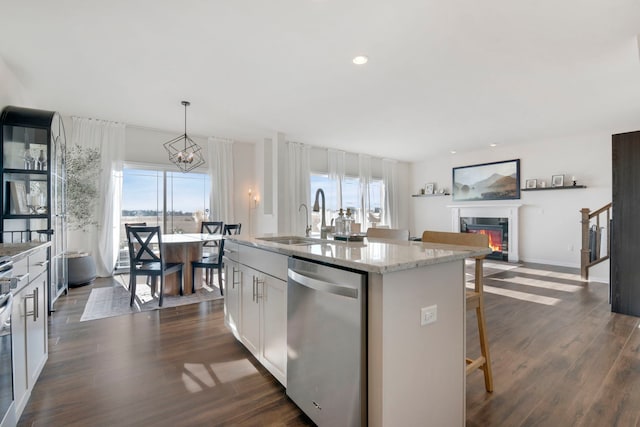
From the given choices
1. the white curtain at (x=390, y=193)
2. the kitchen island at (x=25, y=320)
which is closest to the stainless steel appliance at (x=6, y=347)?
the kitchen island at (x=25, y=320)

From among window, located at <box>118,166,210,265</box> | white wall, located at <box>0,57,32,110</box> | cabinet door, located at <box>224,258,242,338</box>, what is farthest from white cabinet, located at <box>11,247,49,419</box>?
window, located at <box>118,166,210,265</box>

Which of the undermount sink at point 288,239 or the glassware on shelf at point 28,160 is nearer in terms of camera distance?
the undermount sink at point 288,239

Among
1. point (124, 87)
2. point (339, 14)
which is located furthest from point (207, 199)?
point (339, 14)

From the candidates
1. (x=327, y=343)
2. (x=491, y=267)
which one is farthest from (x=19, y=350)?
(x=491, y=267)

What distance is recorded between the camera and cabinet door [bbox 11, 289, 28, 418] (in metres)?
1.62

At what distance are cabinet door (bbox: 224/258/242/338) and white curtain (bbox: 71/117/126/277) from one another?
3703 mm

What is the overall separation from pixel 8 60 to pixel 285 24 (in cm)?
300

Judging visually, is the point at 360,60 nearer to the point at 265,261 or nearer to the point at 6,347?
the point at 265,261

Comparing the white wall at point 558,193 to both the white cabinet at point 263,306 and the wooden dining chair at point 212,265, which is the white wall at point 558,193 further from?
the wooden dining chair at point 212,265

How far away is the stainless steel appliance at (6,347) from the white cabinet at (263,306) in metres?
1.31

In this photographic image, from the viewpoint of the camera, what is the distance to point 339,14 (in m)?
2.49

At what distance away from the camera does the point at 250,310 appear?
95.1 inches

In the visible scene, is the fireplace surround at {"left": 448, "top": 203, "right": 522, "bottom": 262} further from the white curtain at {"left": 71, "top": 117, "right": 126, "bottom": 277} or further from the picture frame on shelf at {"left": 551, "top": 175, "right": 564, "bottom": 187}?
the white curtain at {"left": 71, "top": 117, "right": 126, "bottom": 277}

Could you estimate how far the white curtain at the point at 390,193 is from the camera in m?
9.08
